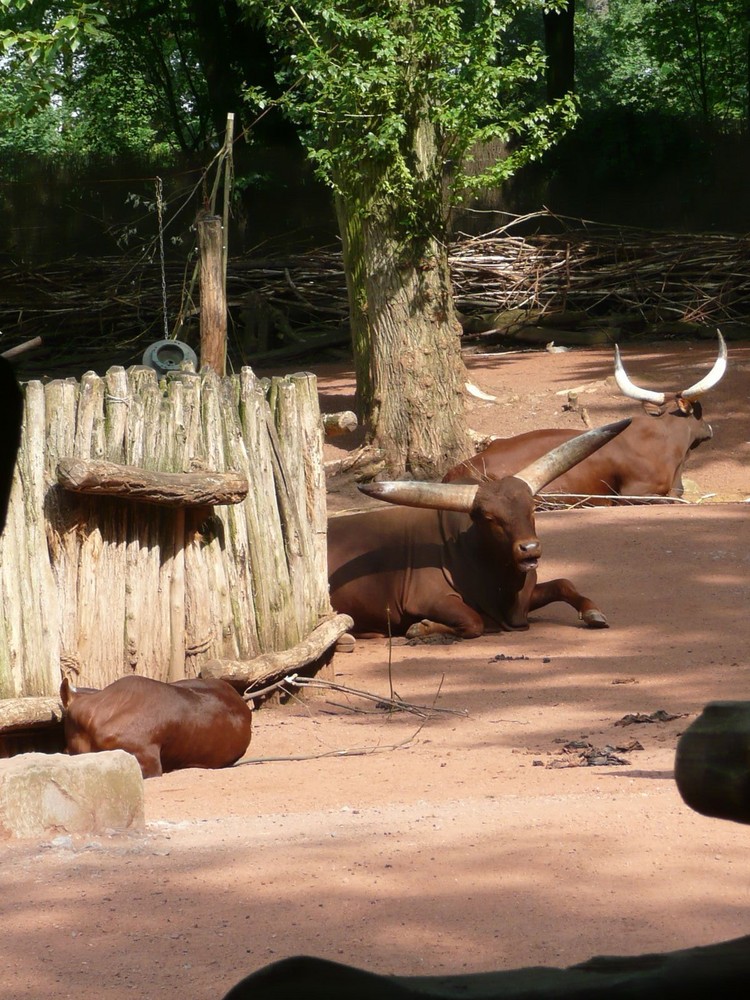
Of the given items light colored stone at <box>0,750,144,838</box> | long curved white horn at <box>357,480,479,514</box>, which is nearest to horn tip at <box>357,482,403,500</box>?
long curved white horn at <box>357,480,479,514</box>

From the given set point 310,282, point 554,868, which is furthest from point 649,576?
point 310,282

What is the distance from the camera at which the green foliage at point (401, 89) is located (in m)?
12.1

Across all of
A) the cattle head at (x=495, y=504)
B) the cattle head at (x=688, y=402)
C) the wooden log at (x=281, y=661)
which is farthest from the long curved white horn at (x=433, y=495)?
the cattle head at (x=688, y=402)

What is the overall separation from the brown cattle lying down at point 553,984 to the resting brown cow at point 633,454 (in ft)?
32.8

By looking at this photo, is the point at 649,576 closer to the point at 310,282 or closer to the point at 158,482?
the point at 158,482

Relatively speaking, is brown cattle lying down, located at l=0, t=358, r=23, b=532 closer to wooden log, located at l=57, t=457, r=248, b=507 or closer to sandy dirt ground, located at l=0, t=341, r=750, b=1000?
sandy dirt ground, located at l=0, t=341, r=750, b=1000

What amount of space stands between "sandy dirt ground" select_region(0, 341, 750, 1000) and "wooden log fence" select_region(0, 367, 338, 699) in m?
0.67

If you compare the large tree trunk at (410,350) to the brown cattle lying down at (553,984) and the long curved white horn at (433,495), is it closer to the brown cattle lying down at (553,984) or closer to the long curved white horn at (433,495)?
the long curved white horn at (433,495)

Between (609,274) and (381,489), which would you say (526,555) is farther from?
(609,274)

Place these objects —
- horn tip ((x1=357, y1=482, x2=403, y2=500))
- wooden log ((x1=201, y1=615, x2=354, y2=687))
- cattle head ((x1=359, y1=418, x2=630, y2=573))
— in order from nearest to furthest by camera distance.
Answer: wooden log ((x1=201, y1=615, x2=354, y2=687)) → cattle head ((x1=359, y1=418, x2=630, y2=573)) → horn tip ((x1=357, y1=482, x2=403, y2=500))

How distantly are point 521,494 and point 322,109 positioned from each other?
5417 mm

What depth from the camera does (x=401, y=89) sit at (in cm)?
1251

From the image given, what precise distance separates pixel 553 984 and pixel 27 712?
16.3 ft

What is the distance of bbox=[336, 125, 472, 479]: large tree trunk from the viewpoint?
44.3ft
